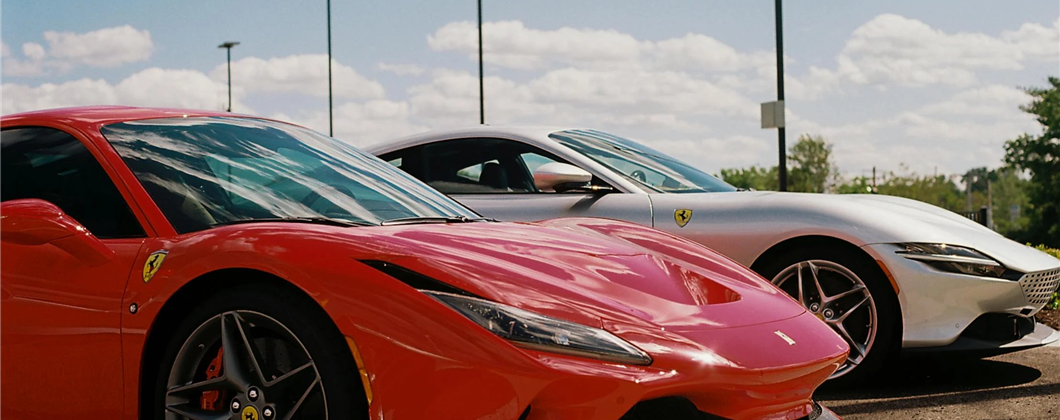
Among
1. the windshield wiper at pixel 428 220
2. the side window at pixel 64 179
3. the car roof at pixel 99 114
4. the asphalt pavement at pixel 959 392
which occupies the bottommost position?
the asphalt pavement at pixel 959 392

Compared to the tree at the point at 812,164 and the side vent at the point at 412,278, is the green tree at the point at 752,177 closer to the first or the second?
the tree at the point at 812,164

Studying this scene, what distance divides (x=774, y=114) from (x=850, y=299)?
11861 mm

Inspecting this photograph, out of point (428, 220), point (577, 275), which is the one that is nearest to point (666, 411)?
point (577, 275)

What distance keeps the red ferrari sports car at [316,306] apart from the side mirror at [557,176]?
2.06m

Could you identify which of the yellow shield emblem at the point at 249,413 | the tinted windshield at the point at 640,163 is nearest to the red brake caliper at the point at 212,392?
the yellow shield emblem at the point at 249,413

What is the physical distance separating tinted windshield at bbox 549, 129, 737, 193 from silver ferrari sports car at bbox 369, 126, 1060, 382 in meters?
0.01

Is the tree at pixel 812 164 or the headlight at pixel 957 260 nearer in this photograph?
the headlight at pixel 957 260

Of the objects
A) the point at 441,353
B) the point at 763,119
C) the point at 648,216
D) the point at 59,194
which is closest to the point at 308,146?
the point at 59,194

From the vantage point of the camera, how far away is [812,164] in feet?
244

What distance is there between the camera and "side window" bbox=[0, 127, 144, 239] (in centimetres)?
328

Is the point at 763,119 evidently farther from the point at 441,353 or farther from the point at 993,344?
the point at 441,353

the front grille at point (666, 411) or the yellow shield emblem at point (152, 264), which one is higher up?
the yellow shield emblem at point (152, 264)

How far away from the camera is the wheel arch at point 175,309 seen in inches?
114

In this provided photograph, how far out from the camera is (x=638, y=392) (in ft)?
8.39
